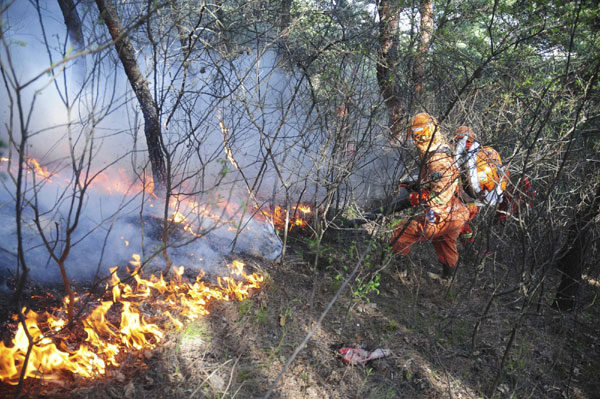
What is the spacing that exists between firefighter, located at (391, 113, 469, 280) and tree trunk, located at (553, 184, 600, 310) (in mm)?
1127

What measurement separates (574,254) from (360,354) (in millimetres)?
2777

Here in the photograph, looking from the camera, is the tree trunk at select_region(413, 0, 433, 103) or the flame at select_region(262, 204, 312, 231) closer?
the tree trunk at select_region(413, 0, 433, 103)

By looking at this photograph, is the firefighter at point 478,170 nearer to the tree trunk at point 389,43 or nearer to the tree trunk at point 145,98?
the tree trunk at point 389,43

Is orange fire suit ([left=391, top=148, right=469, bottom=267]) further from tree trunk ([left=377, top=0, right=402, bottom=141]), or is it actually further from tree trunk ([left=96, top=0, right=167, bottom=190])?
tree trunk ([left=96, top=0, right=167, bottom=190])

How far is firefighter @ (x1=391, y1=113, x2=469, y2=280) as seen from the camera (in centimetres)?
417

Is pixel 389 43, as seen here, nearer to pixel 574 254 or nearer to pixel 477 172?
pixel 477 172

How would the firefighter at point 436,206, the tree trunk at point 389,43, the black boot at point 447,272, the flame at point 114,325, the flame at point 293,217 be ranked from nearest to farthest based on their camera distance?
the flame at point 114,325 < the firefighter at point 436,206 < the black boot at point 447,272 < the tree trunk at point 389,43 < the flame at point 293,217

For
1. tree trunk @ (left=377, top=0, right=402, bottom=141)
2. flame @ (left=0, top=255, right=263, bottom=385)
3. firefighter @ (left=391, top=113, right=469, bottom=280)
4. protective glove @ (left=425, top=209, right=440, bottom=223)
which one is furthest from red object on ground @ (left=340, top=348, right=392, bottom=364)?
tree trunk @ (left=377, top=0, right=402, bottom=141)

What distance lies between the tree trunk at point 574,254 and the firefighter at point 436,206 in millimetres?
1127

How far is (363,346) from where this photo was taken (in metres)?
3.74

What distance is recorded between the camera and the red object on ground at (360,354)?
3.49 metres

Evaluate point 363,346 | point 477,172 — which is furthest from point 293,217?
point 477,172

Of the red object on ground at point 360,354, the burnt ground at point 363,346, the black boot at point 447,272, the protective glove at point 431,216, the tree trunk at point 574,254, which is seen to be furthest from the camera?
the black boot at point 447,272

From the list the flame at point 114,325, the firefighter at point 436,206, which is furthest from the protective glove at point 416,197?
the flame at point 114,325
